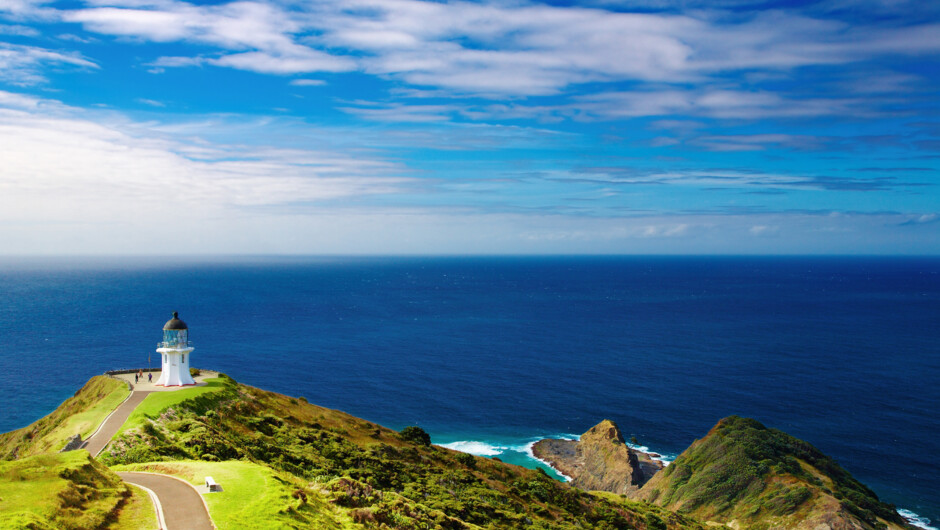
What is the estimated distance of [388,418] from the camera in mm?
90125

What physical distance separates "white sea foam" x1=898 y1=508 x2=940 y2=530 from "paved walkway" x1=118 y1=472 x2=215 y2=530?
70008 millimetres

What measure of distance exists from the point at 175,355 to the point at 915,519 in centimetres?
7657

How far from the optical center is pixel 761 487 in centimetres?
5925

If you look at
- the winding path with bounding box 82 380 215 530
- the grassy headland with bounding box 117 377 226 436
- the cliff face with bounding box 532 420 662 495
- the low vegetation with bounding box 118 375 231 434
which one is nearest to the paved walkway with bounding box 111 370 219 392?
the low vegetation with bounding box 118 375 231 434

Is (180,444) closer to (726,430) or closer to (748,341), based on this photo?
(726,430)

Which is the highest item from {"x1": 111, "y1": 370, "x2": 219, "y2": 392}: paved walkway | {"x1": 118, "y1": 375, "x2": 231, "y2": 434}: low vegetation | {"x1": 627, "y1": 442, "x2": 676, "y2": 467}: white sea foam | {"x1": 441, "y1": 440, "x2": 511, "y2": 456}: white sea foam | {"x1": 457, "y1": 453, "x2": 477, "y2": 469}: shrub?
{"x1": 118, "y1": 375, "x2": 231, "y2": 434}: low vegetation

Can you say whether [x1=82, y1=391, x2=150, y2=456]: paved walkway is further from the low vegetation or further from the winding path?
the winding path

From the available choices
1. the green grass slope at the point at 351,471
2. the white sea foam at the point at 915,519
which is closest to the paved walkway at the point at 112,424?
the green grass slope at the point at 351,471

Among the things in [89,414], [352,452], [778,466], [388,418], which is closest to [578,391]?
[388,418]

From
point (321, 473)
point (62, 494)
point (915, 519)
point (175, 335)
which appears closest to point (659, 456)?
point (915, 519)

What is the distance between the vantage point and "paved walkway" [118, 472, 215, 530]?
20.8 m

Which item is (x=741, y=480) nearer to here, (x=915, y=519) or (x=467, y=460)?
(x=915, y=519)

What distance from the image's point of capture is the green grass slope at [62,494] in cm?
1873

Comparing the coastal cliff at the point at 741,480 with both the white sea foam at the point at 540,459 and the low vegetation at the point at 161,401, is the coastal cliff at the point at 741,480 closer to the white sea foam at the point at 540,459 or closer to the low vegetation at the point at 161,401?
the white sea foam at the point at 540,459
